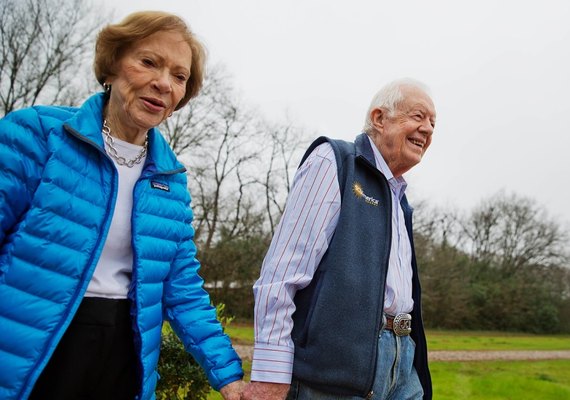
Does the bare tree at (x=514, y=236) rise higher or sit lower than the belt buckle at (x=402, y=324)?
higher

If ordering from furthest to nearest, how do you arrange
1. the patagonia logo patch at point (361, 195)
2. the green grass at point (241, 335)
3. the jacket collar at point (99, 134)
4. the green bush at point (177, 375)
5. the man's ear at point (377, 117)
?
the green grass at point (241, 335) < the green bush at point (177, 375) < the man's ear at point (377, 117) < the patagonia logo patch at point (361, 195) < the jacket collar at point (99, 134)

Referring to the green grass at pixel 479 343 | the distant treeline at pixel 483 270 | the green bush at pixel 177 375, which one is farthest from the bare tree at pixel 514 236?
the green bush at pixel 177 375

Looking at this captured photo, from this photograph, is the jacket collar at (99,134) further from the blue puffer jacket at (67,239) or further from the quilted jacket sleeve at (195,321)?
the quilted jacket sleeve at (195,321)

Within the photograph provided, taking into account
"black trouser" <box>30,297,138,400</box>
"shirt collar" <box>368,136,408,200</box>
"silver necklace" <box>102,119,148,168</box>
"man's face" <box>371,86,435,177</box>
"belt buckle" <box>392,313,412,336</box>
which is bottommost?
"black trouser" <box>30,297,138,400</box>

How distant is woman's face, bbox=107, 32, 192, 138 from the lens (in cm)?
231

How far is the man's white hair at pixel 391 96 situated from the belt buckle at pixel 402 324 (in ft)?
3.54

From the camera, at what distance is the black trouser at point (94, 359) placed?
6.31 ft

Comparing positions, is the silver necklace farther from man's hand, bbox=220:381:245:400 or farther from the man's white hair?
the man's white hair

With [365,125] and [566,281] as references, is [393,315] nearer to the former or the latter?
[365,125]

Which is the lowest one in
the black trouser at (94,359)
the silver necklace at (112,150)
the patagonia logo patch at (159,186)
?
the black trouser at (94,359)

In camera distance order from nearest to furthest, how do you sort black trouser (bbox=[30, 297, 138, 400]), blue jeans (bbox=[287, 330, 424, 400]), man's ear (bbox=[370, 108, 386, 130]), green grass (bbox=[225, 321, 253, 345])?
black trouser (bbox=[30, 297, 138, 400]), blue jeans (bbox=[287, 330, 424, 400]), man's ear (bbox=[370, 108, 386, 130]), green grass (bbox=[225, 321, 253, 345])

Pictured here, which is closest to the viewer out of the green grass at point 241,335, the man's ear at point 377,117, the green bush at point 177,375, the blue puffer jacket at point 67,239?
the blue puffer jacket at point 67,239

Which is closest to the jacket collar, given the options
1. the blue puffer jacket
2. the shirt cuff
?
the blue puffer jacket

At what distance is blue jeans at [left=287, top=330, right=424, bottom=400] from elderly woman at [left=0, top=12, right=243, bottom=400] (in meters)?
0.34
